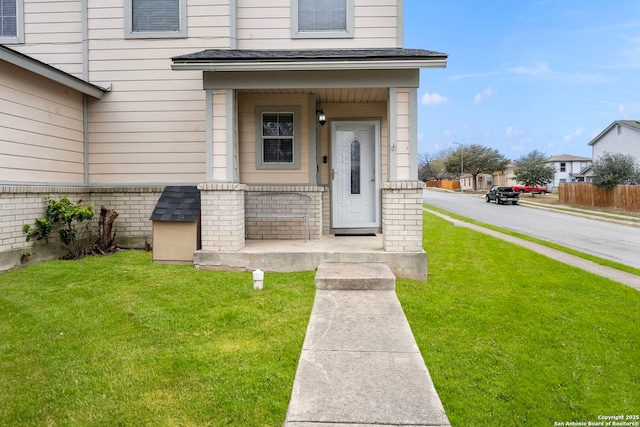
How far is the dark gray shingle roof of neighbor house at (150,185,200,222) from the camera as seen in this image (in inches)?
252

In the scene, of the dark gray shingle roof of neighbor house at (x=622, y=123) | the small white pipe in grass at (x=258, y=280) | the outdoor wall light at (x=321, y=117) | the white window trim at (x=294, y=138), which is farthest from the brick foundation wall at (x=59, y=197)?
the dark gray shingle roof of neighbor house at (x=622, y=123)

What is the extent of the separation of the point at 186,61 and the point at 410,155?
3.75 m

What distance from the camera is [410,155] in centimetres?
597

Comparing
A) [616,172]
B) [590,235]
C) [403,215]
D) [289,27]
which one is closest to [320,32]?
[289,27]

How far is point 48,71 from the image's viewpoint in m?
6.37

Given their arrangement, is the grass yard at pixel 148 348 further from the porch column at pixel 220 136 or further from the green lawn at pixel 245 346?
the porch column at pixel 220 136

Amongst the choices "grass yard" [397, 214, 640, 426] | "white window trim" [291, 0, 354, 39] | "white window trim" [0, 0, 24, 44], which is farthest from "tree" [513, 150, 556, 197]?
"white window trim" [0, 0, 24, 44]

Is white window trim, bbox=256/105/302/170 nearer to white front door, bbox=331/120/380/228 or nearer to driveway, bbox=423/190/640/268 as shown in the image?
white front door, bbox=331/120/380/228

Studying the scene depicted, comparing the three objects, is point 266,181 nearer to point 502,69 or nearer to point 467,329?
point 467,329

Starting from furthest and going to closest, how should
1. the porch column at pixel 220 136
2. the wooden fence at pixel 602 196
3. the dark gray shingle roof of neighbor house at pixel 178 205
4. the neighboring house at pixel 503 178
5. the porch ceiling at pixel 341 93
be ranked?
the neighboring house at pixel 503 178, the wooden fence at pixel 602 196, the porch ceiling at pixel 341 93, the dark gray shingle roof of neighbor house at pixel 178 205, the porch column at pixel 220 136

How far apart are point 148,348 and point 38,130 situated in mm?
5279

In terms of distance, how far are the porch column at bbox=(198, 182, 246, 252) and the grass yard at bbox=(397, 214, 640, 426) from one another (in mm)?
2771

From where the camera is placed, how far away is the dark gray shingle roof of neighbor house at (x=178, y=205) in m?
6.40

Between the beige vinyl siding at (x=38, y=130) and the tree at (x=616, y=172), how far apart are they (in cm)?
2753
